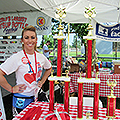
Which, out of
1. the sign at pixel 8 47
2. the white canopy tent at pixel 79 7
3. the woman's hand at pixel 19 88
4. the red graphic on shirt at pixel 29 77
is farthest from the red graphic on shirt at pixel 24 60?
the sign at pixel 8 47

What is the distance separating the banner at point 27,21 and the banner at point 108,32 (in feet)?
4.95

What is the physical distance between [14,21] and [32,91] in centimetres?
340

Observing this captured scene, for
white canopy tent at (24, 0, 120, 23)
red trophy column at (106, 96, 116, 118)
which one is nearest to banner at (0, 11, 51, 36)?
white canopy tent at (24, 0, 120, 23)

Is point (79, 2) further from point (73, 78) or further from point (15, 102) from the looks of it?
point (15, 102)

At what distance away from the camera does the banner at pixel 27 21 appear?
415 centimetres

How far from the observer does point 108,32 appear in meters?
4.12

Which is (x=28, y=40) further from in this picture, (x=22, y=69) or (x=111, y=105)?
(x=111, y=105)

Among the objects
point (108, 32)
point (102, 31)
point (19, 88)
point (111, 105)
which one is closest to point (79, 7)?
point (102, 31)

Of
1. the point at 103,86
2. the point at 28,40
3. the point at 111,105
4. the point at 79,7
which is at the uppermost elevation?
the point at 79,7

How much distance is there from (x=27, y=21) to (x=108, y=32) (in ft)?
8.25

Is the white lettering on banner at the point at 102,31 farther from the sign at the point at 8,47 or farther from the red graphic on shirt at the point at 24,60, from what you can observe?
the red graphic on shirt at the point at 24,60

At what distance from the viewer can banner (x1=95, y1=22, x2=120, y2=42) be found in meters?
4.05

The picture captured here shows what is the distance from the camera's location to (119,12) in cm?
338

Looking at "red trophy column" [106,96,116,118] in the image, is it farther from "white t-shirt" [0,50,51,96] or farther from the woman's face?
the woman's face
